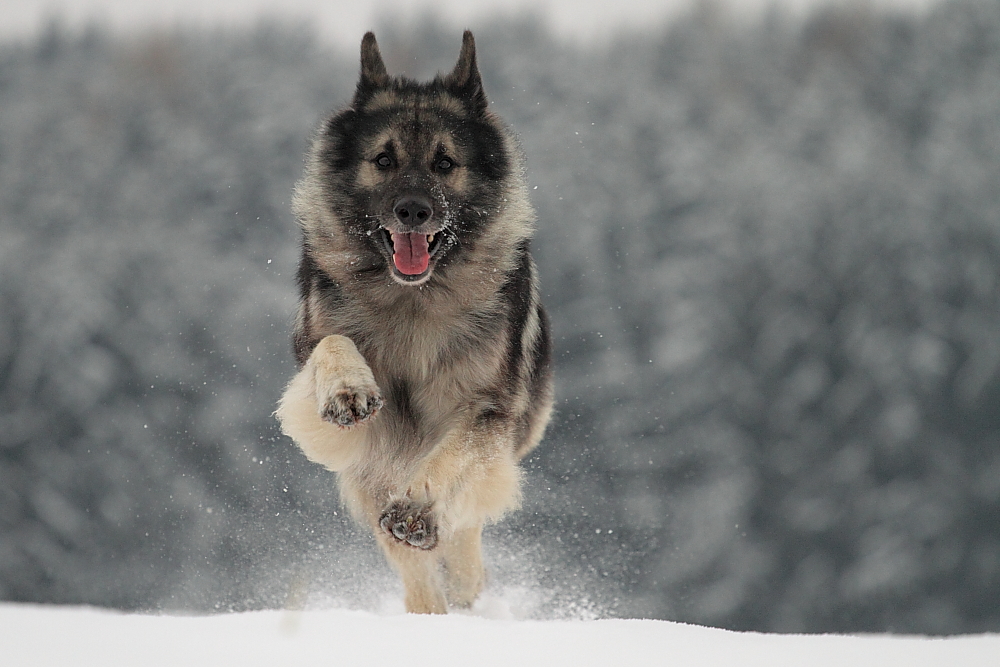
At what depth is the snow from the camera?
117 inches

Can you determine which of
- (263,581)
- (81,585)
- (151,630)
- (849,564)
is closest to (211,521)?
A: (81,585)

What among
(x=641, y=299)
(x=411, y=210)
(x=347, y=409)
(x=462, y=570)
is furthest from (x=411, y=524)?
(x=641, y=299)

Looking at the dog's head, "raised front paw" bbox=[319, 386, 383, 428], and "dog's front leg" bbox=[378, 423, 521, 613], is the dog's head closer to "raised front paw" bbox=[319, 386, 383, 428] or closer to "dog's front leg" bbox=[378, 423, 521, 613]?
"raised front paw" bbox=[319, 386, 383, 428]

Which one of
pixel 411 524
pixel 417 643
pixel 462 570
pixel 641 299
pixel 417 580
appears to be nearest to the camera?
pixel 417 643

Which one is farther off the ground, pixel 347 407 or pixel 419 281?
pixel 419 281

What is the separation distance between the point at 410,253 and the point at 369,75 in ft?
3.74

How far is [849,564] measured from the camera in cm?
2341

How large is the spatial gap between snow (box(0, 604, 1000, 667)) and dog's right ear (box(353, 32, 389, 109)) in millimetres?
2587

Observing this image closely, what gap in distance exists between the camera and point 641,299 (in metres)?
25.7

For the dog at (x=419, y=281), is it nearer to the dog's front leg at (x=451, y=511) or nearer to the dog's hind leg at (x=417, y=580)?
the dog's front leg at (x=451, y=511)

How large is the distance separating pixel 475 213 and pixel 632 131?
26.2 meters

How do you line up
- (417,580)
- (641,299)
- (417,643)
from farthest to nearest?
(641,299) < (417,580) < (417,643)

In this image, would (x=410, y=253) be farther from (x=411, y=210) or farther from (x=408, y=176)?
(x=408, y=176)

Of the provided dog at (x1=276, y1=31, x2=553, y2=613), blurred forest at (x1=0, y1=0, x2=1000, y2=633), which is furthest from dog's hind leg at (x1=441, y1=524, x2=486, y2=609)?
blurred forest at (x1=0, y1=0, x2=1000, y2=633)
